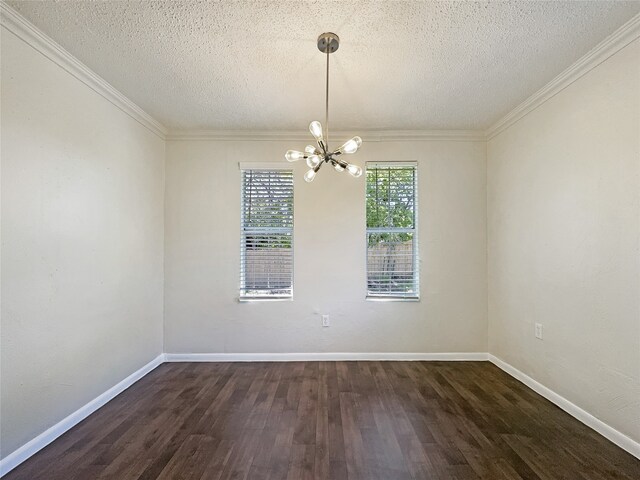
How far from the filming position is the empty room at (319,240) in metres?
1.85

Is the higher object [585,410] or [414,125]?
[414,125]

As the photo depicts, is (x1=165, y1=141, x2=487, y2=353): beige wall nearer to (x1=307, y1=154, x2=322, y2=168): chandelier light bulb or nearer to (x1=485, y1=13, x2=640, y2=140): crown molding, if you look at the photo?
(x1=485, y1=13, x2=640, y2=140): crown molding

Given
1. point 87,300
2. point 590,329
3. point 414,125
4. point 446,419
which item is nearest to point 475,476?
point 446,419

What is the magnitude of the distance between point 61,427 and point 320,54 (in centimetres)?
316

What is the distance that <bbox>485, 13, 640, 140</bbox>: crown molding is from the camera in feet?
6.24

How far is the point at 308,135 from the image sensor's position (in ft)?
11.8

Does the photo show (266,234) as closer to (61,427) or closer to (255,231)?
(255,231)

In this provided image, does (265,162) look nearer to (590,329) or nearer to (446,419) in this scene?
(446,419)

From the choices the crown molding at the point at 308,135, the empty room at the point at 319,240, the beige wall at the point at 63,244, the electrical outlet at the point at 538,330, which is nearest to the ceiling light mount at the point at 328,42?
the empty room at the point at 319,240

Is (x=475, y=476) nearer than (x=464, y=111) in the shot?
Yes

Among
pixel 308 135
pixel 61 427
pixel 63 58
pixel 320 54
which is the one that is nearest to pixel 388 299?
pixel 308 135

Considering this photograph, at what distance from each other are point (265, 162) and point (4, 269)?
7.99 ft

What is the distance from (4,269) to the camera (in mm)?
1771

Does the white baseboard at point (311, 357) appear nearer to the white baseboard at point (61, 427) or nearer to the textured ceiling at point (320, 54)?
the white baseboard at point (61, 427)
